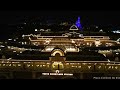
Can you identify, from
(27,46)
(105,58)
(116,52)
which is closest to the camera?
(105,58)

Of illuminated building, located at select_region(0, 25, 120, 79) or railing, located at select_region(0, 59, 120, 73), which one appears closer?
illuminated building, located at select_region(0, 25, 120, 79)

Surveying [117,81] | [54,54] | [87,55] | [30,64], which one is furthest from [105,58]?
[117,81]

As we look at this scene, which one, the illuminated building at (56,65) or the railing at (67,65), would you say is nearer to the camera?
the illuminated building at (56,65)

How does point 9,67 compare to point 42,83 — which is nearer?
point 42,83

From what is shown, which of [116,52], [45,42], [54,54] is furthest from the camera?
[45,42]

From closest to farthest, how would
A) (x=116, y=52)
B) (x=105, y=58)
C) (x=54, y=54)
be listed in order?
1. (x=54, y=54)
2. (x=105, y=58)
3. (x=116, y=52)

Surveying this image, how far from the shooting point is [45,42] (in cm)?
586

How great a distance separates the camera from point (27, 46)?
17.8ft

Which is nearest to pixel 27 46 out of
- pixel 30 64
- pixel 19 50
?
pixel 19 50

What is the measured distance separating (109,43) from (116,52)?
3.55 ft

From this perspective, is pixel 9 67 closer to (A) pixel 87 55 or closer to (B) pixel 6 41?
(B) pixel 6 41

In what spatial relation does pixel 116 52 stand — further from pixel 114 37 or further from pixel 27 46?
pixel 27 46

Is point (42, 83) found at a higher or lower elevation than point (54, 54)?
lower

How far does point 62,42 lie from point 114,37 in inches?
43.2
